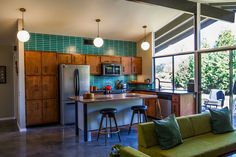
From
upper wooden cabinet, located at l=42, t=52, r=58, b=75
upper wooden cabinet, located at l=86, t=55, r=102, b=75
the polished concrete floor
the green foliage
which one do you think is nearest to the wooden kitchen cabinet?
the green foliage

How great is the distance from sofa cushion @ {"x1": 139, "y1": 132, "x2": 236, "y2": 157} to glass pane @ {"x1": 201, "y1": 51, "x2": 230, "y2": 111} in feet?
7.20

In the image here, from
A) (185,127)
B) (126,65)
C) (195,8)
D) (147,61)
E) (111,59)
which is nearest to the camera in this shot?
(185,127)

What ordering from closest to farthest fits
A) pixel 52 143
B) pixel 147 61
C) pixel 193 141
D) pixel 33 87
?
pixel 193 141 → pixel 52 143 → pixel 33 87 → pixel 147 61

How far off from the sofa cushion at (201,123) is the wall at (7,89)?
19.4ft

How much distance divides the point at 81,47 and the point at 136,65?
2060mm

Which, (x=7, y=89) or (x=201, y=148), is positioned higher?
(x=7, y=89)

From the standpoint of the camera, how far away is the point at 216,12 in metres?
5.64

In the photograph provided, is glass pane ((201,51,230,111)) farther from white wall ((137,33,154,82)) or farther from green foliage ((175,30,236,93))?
white wall ((137,33,154,82))

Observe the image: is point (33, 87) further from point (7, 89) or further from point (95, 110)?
point (95, 110)

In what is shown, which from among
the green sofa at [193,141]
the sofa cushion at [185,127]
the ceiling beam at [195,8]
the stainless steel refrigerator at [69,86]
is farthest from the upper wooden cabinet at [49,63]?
the sofa cushion at [185,127]

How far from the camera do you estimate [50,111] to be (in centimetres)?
602

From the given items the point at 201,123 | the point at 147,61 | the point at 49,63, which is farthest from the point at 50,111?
the point at 201,123

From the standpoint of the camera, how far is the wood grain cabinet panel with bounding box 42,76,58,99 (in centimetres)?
595

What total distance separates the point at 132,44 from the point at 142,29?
1.00 meters
